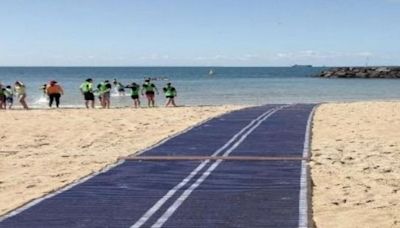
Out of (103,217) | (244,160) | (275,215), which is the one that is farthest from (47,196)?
(244,160)

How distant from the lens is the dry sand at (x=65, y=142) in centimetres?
1056

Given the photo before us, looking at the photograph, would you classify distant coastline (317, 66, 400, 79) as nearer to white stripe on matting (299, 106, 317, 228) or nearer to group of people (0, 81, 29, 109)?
group of people (0, 81, 29, 109)

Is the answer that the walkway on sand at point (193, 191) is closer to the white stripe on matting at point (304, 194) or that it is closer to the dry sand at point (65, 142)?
the white stripe on matting at point (304, 194)

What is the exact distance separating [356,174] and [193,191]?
3.09 meters

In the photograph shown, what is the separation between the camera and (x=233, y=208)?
26.6ft

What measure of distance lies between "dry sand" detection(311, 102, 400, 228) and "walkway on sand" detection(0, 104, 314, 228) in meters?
0.28

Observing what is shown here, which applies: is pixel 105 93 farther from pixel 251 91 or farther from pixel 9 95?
pixel 251 91

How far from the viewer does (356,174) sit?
10.9 meters

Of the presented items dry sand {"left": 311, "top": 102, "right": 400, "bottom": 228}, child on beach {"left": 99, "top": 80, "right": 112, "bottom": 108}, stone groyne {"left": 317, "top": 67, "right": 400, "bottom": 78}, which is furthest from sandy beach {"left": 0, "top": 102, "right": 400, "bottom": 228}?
stone groyne {"left": 317, "top": 67, "right": 400, "bottom": 78}

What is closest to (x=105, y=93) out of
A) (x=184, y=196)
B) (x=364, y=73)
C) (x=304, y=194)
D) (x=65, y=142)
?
(x=65, y=142)

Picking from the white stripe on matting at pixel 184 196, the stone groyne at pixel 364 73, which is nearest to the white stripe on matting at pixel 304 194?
the white stripe on matting at pixel 184 196

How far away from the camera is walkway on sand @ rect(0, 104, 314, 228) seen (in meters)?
7.46

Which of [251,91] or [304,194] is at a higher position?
[304,194]

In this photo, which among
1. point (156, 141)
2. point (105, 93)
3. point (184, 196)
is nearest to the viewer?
point (184, 196)
